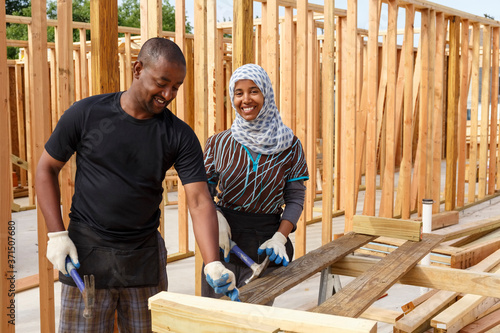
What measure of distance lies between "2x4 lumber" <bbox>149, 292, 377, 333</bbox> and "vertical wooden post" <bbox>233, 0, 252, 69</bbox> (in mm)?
2499

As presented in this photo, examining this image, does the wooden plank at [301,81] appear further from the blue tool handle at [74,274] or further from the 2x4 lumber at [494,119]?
the 2x4 lumber at [494,119]

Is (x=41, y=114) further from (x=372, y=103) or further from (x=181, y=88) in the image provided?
(x=372, y=103)

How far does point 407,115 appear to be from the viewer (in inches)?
284

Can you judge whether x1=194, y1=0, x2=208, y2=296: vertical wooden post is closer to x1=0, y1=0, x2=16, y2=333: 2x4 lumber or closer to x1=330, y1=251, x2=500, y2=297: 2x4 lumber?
x1=0, y1=0, x2=16, y2=333: 2x4 lumber

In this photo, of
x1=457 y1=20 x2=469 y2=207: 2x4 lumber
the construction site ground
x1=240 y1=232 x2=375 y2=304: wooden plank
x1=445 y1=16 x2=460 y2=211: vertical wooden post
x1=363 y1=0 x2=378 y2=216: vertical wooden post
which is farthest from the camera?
x1=457 y1=20 x2=469 y2=207: 2x4 lumber

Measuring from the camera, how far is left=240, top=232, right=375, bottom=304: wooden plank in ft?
7.03

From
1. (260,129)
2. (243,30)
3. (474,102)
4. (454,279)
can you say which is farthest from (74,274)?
(474,102)

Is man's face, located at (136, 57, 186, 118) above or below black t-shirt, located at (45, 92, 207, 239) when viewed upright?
above

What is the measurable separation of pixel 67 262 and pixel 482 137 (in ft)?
28.0

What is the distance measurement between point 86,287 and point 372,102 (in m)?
5.25

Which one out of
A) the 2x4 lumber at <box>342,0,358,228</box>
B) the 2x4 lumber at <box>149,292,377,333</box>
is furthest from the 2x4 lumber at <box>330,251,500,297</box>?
the 2x4 lumber at <box>342,0,358,228</box>

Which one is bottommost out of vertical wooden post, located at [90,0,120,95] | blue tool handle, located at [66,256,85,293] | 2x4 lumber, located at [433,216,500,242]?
2x4 lumber, located at [433,216,500,242]

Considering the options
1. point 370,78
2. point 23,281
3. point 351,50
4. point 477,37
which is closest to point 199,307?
point 23,281

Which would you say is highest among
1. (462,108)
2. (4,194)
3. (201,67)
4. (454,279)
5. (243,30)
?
(243,30)
